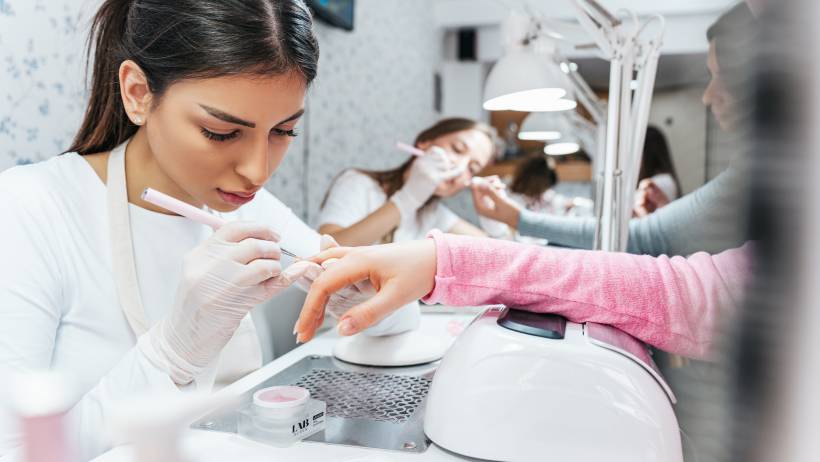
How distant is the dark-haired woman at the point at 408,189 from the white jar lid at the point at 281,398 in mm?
923

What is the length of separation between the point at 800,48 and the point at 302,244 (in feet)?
3.53

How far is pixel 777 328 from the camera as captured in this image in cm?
12

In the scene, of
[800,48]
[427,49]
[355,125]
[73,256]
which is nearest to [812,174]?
[800,48]

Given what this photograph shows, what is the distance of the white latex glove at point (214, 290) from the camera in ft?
2.08

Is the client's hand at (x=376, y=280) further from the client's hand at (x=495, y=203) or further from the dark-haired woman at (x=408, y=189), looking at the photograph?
the client's hand at (x=495, y=203)

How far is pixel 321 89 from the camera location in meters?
1.84

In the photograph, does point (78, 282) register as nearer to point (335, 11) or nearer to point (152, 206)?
point (152, 206)

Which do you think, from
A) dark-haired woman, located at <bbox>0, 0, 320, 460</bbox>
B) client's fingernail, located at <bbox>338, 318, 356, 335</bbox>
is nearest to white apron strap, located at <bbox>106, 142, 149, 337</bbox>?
dark-haired woman, located at <bbox>0, 0, 320, 460</bbox>

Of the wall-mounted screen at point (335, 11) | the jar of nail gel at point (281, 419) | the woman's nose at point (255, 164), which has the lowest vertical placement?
the jar of nail gel at point (281, 419)

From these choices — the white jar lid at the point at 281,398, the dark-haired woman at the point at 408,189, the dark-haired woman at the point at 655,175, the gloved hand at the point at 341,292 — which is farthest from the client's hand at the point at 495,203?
the white jar lid at the point at 281,398

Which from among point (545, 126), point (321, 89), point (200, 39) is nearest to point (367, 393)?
point (200, 39)

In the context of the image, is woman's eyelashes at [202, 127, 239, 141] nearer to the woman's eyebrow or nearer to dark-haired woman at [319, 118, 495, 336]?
the woman's eyebrow

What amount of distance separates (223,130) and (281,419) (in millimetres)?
364

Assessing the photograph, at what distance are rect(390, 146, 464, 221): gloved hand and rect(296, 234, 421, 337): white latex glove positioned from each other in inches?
31.7
